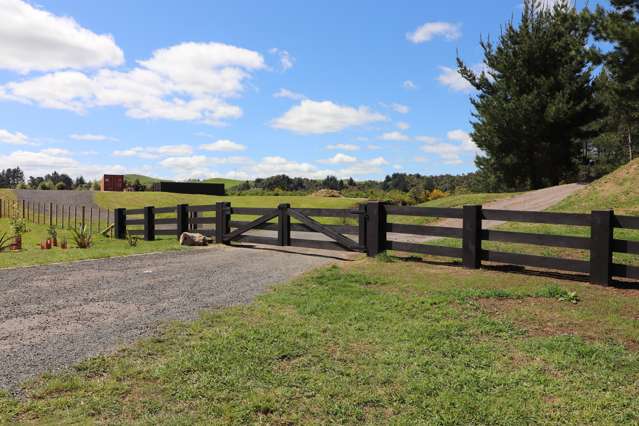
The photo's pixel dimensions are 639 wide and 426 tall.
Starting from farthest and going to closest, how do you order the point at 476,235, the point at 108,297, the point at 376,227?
the point at 376,227 → the point at 476,235 → the point at 108,297

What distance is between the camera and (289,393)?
12.5 ft

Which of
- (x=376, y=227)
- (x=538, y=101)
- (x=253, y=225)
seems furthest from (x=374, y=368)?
(x=538, y=101)

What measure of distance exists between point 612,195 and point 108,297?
2004 cm

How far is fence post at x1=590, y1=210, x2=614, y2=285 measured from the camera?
757cm

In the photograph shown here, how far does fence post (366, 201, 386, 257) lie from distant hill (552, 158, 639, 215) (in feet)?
36.4

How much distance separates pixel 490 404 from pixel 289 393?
169 cm

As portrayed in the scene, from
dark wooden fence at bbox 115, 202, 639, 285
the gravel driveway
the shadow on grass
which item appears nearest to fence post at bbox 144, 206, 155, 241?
dark wooden fence at bbox 115, 202, 639, 285

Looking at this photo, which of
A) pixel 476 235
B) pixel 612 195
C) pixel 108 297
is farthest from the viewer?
pixel 612 195

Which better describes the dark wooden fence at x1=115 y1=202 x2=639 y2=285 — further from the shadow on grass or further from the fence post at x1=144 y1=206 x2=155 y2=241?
the fence post at x1=144 y1=206 x2=155 y2=241

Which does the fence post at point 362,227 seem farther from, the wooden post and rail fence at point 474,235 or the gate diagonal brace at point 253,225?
the gate diagonal brace at point 253,225

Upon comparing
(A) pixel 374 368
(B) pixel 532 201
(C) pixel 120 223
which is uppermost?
(B) pixel 532 201

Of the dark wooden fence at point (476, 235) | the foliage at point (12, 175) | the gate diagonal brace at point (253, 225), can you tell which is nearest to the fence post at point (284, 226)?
the dark wooden fence at point (476, 235)

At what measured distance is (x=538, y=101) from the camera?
1136 inches

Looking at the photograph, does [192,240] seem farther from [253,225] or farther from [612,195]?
[612,195]
